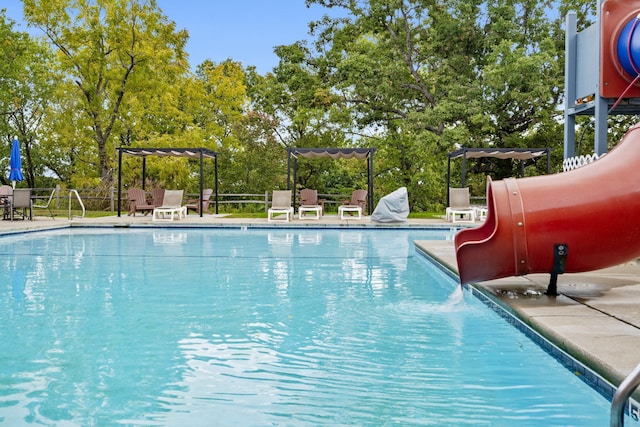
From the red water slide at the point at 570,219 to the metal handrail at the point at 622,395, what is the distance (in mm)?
3358

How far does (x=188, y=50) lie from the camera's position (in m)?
28.3

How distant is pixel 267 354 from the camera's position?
4312 millimetres

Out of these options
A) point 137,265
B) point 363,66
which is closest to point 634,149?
point 137,265

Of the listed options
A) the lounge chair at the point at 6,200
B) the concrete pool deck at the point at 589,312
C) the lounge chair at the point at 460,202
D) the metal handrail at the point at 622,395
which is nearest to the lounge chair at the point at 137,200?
the lounge chair at the point at 6,200

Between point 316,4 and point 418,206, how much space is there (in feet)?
29.9

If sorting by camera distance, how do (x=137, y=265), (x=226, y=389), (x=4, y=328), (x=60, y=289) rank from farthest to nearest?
(x=137, y=265) → (x=60, y=289) → (x=4, y=328) → (x=226, y=389)

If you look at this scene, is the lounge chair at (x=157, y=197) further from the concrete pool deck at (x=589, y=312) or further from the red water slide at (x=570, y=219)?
the red water slide at (x=570, y=219)

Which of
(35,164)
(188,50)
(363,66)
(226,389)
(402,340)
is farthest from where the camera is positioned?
(35,164)

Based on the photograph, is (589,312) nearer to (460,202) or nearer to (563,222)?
(563,222)

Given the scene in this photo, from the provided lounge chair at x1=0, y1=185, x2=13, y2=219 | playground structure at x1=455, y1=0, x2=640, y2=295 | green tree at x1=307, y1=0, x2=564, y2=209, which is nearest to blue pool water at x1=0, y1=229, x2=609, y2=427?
playground structure at x1=455, y1=0, x2=640, y2=295

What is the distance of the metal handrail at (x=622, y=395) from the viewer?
1635 mm

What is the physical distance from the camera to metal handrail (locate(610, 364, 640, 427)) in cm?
163

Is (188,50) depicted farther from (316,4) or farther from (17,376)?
(17,376)

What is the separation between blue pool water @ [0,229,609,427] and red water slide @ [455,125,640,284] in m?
0.62
